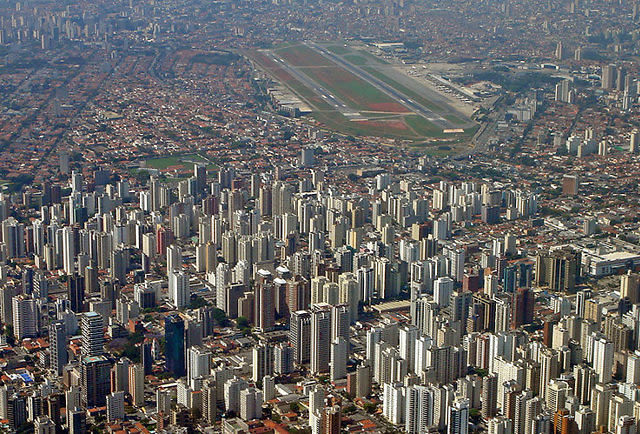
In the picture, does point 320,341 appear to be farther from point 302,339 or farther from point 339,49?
point 339,49

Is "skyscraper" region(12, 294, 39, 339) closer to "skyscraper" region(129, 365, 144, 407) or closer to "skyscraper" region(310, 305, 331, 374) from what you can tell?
"skyscraper" region(129, 365, 144, 407)

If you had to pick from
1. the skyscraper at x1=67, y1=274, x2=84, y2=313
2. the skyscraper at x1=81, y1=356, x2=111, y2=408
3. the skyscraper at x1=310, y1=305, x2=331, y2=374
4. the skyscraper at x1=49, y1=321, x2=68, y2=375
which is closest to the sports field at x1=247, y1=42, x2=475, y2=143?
the skyscraper at x1=67, y1=274, x2=84, y2=313

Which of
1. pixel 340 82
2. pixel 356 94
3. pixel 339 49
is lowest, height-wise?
pixel 356 94

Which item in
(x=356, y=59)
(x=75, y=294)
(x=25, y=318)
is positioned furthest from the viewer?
(x=356, y=59)

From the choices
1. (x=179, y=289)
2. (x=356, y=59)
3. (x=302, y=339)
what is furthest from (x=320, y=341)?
(x=356, y=59)

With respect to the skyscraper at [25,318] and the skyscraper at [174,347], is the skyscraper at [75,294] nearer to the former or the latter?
the skyscraper at [25,318]

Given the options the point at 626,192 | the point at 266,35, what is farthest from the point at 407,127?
the point at 266,35

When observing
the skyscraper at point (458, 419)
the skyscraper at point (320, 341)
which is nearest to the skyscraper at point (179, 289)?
the skyscraper at point (320, 341)
